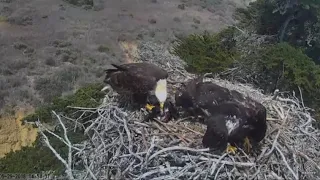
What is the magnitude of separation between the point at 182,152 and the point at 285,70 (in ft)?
17.1

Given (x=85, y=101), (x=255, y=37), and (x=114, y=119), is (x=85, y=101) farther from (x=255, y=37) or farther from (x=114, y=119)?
(x=255, y=37)

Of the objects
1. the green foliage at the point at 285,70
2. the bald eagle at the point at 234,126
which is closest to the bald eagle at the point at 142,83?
the bald eagle at the point at 234,126

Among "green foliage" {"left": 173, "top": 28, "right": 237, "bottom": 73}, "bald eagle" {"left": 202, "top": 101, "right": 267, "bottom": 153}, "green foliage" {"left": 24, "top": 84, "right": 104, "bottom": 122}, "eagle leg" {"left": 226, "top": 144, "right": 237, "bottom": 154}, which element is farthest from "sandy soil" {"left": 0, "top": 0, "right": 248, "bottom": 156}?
"eagle leg" {"left": 226, "top": 144, "right": 237, "bottom": 154}

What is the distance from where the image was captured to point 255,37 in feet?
41.9

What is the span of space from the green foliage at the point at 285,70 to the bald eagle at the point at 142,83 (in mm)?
4138

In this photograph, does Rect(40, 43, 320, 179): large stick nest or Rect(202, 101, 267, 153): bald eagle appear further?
Rect(202, 101, 267, 153): bald eagle

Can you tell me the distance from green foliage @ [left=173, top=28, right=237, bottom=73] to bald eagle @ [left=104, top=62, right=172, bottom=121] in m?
4.18

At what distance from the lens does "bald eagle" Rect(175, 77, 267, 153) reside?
217 inches

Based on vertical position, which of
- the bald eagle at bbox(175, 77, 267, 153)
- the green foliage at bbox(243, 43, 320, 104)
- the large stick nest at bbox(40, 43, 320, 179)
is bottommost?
the green foliage at bbox(243, 43, 320, 104)

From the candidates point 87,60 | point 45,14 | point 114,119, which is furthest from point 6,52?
point 114,119

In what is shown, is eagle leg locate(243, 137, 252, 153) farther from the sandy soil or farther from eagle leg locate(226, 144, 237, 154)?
the sandy soil

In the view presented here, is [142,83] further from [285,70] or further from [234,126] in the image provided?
[285,70]

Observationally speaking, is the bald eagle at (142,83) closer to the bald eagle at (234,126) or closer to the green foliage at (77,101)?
the bald eagle at (234,126)

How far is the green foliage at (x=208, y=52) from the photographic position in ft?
36.8
